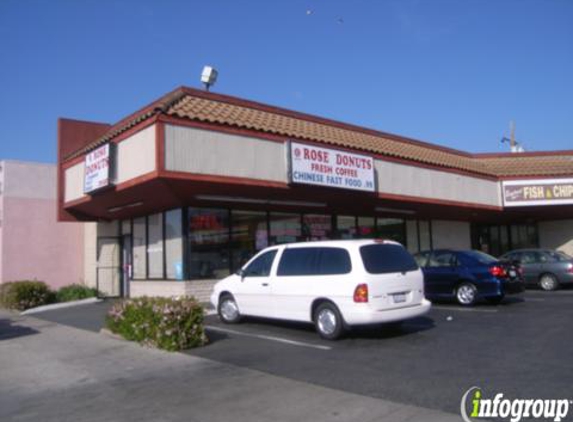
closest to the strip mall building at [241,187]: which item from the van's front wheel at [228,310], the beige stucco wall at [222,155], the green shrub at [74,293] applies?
the beige stucco wall at [222,155]

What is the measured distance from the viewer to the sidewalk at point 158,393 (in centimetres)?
596

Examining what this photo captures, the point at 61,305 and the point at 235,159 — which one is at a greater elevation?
the point at 235,159

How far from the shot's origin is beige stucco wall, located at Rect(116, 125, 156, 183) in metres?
13.4

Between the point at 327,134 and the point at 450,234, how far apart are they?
10.6m

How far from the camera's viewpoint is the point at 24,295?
18672mm

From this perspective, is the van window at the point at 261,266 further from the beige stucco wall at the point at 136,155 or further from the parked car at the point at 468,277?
the parked car at the point at 468,277

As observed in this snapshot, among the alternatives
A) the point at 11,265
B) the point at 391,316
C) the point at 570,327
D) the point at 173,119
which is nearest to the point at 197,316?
the point at 391,316

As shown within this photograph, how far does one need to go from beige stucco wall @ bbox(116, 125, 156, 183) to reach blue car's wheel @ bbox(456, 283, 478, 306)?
8.36 meters

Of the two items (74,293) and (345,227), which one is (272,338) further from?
(74,293)

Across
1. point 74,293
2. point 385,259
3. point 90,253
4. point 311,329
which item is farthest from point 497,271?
point 90,253

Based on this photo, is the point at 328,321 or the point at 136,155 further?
the point at 136,155

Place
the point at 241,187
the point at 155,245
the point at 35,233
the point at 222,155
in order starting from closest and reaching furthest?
the point at 222,155 → the point at 241,187 → the point at 155,245 → the point at 35,233

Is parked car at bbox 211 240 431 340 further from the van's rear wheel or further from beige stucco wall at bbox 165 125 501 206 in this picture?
beige stucco wall at bbox 165 125 501 206

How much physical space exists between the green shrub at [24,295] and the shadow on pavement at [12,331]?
3263mm
